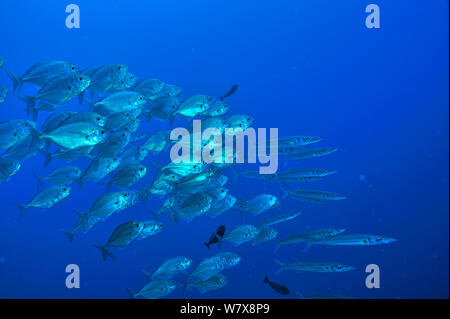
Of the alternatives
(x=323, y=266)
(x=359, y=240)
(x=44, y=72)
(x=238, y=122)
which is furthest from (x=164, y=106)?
(x=359, y=240)

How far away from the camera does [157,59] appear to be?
1948 centimetres

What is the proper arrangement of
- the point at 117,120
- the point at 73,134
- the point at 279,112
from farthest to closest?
the point at 279,112 < the point at 117,120 < the point at 73,134

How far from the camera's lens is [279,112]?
22.7 metres

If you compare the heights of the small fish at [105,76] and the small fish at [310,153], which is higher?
the small fish at [105,76]

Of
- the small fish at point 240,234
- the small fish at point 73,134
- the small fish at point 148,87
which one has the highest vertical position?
the small fish at point 148,87

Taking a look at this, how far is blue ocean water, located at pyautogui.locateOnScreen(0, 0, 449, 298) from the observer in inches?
651

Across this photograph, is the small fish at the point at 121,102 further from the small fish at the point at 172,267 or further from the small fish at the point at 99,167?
the small fish at the point at 172,267

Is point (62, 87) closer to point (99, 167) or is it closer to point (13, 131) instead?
point (13, 131)

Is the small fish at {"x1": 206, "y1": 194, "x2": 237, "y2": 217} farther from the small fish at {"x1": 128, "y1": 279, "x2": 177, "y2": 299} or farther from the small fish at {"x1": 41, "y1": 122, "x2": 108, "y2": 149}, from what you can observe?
the small fish at {"x1": 41, "y1": 122, "x2": 108, "y2": 149}

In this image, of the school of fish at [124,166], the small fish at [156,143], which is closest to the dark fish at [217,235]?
the school of fish at [124,166]

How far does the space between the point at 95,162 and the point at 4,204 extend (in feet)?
68.8

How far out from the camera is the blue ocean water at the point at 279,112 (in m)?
16.5
